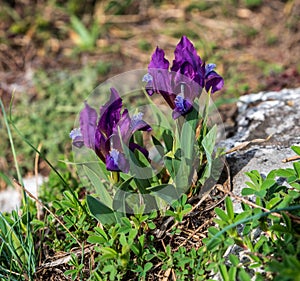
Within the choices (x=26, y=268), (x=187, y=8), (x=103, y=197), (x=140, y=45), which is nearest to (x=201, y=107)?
(x=103, y=197)

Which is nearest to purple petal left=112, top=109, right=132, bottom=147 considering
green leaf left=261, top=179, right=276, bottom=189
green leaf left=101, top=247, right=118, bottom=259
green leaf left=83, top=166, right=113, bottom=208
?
green leaf left=83, top=166, right=113, bottom=208

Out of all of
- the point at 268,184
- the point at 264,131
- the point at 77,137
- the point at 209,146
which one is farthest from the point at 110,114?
the point at 264,131

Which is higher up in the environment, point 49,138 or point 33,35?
point 33,35

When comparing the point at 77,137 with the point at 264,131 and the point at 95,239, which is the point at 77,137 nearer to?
the point at 95,239

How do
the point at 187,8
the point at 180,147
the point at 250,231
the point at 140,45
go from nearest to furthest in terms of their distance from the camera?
1. the point at 250,231
2. the point at 180,147
3. the point at 140,45
4. the point at 187,8

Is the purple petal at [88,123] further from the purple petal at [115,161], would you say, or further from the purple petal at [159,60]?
the purple petal at [159,60]

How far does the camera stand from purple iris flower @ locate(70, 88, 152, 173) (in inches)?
62.3

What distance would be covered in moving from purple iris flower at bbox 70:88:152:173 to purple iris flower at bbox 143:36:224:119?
131 mm

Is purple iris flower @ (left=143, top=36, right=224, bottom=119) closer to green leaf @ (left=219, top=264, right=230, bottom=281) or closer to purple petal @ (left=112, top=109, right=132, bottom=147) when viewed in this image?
purple petal @ (left=112, top=109, right=132, bottom=147)

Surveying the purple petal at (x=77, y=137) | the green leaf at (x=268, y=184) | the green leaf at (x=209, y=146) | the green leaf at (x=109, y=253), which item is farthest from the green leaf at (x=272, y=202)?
the purple petal at (x=77, y=137)

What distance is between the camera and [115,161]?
156 centimetres

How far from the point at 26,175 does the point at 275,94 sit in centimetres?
162

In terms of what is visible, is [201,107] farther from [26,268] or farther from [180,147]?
[26,268]

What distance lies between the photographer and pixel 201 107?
179 centimetres
